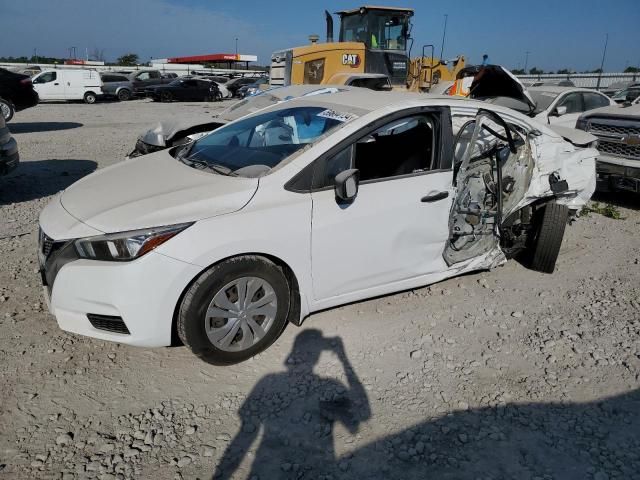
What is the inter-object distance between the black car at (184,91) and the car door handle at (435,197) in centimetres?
2641

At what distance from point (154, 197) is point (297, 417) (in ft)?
5.12

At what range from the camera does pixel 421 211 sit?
3562 mm

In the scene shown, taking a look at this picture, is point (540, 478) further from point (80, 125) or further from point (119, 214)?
point (80, 125)

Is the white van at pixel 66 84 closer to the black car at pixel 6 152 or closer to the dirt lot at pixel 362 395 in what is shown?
the black car at pixel 6 152

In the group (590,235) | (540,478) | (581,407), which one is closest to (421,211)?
(581,407)

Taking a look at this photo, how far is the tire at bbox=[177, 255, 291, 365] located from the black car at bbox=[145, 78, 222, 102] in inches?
1049

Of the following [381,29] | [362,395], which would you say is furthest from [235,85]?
[362,395]

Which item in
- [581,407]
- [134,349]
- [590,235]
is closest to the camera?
[581,407]

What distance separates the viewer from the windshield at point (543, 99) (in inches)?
355

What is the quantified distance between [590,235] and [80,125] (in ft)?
48.6

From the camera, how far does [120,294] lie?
2.74 metres

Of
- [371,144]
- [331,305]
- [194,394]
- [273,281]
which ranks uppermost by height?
[371,144]

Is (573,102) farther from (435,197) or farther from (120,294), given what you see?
(120,294)

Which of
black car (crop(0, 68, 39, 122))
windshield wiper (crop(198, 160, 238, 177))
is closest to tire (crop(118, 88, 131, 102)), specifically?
black car (crop(0, 68, 39, 122))
